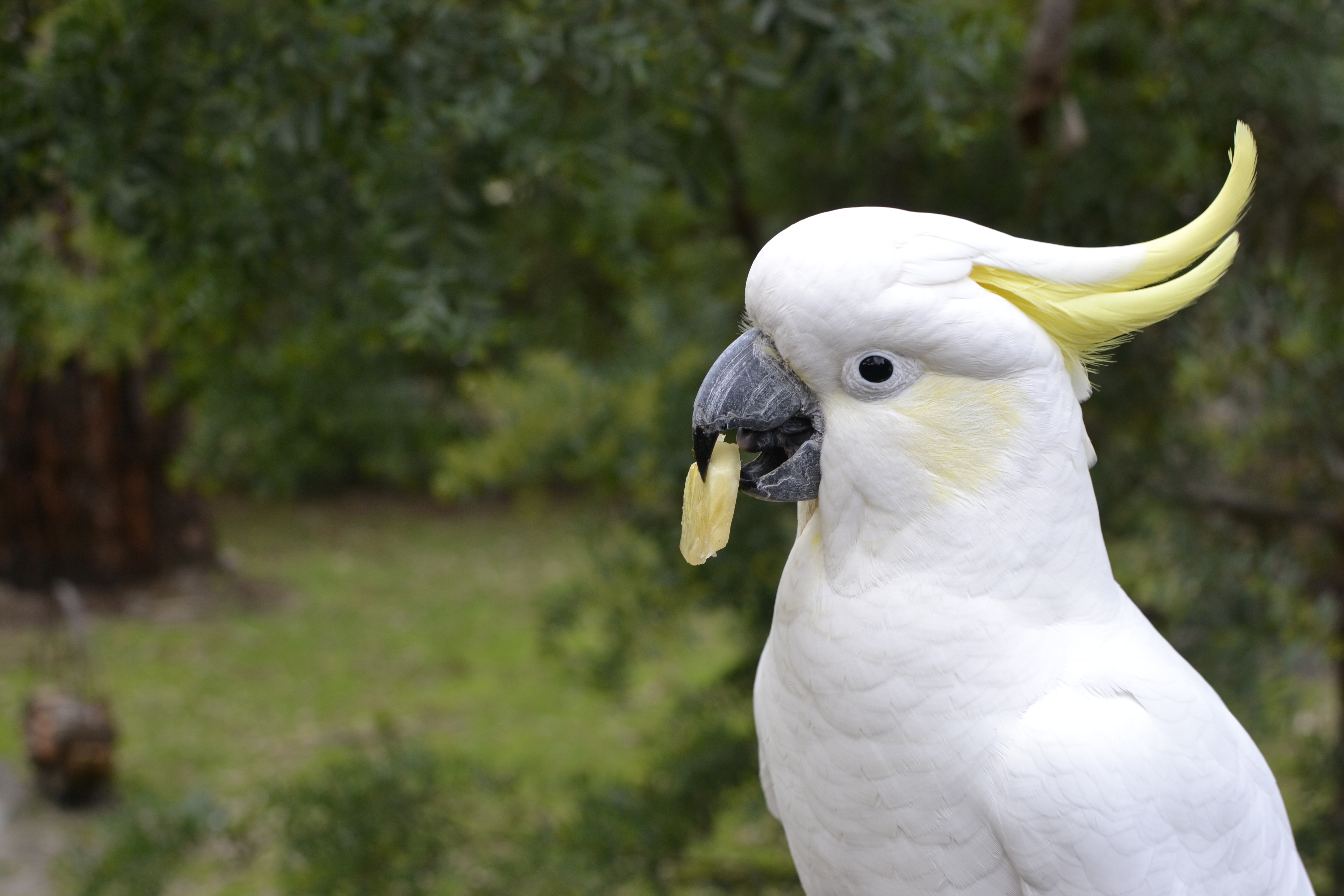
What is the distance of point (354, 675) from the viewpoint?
207 inches

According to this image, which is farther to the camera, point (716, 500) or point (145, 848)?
point (145, 848)

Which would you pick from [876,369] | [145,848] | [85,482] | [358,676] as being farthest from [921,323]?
[85,482]

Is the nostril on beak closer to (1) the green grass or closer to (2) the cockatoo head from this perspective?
(2) the cockatoo head

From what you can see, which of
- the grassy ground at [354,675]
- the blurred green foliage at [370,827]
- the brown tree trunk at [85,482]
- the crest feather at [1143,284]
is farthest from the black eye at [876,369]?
the brown tree trunk at [85,482]

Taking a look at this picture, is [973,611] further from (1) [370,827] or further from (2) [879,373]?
(1) [370,827]

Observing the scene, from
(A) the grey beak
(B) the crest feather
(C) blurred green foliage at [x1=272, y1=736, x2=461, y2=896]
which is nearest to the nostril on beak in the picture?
(A) the grey beak

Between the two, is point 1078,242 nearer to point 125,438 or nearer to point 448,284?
point 448,284

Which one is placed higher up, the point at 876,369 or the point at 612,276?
the point at 876,369

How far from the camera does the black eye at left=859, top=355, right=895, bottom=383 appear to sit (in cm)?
92

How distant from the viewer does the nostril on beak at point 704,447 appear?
0.98m

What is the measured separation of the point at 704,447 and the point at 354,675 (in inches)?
184

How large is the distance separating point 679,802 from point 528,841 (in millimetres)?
308

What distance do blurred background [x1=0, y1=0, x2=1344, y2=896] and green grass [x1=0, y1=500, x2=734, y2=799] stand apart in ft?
2.68

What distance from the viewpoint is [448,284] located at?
1.30m
